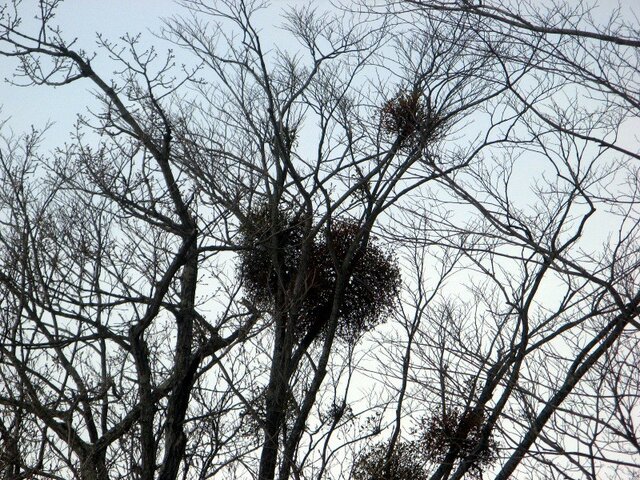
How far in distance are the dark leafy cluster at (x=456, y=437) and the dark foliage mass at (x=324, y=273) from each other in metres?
1.07

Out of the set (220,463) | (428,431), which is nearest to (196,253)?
(220,463)

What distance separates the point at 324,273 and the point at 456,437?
160 cm

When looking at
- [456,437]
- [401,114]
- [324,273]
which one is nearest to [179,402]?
[324,273]

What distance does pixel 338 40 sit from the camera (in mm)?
7613

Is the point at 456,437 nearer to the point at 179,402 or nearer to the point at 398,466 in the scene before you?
the point at 398,466

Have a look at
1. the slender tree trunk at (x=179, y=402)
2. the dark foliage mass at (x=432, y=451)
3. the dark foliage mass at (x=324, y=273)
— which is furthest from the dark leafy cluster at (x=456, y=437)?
the slender tree trunk at (x=179, y=402)

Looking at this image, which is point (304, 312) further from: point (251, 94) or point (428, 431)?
point (251, 94)

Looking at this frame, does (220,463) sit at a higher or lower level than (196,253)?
lower

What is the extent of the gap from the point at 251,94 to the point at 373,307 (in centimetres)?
218

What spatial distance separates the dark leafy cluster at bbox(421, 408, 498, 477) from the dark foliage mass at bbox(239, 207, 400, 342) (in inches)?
42.3

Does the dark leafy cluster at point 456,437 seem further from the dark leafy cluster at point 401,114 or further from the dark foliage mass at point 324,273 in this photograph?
the dark leafy cluster at point 401,114

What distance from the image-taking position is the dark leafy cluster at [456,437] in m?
6.12

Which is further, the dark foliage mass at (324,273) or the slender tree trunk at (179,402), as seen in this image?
the dark foliage mass at (324,273)

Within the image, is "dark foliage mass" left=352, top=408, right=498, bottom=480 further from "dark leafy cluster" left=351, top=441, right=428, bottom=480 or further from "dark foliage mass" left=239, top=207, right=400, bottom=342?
"dark foliage mass" left=239, top=207, right=400, bottom=342
